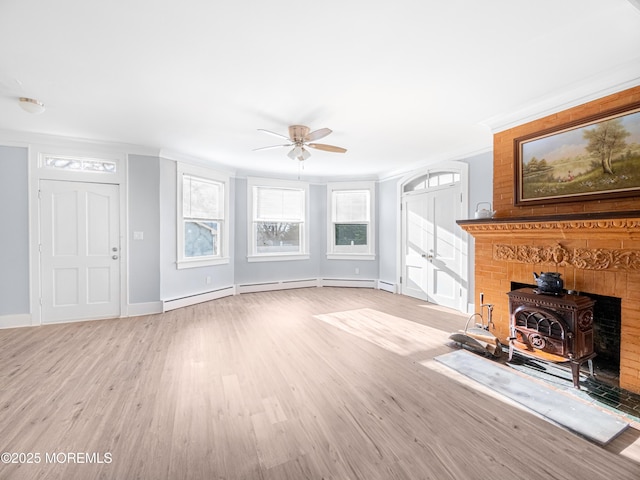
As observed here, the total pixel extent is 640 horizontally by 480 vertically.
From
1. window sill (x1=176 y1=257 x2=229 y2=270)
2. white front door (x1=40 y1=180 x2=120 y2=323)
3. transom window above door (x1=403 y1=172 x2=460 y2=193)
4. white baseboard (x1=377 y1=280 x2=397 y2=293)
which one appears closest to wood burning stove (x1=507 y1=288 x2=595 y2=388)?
transom window above door (x1=403 y1=172 x2=460 y2=193)

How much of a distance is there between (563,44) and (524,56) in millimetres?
227

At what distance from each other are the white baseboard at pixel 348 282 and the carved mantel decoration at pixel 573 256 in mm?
3340

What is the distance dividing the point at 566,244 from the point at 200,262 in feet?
16.8

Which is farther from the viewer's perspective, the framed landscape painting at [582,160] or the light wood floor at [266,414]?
the framed landscape painting at [582,160]

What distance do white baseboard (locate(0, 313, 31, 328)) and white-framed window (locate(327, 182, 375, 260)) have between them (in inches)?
199

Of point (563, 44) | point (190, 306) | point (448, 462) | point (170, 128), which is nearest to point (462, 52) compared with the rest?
point (563, 44)

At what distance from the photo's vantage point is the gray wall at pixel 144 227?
14.1 ft

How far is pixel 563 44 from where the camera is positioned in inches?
79.0

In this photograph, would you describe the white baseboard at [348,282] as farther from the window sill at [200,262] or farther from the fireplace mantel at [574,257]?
the fireplace mantel at [574,257]

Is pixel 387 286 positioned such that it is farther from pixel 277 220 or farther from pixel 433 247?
A: pixel 277 220

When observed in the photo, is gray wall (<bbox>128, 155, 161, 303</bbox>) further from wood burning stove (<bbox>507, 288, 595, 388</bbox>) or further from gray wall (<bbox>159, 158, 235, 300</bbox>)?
wood burning stove (<bbox>507, 288, 595, 388</bbox>)

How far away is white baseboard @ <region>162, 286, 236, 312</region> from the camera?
4543 millimetres

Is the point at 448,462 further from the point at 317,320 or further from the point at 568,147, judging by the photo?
the point at 568,147

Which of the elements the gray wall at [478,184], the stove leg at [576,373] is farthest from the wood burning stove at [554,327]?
the gray wall at [478,184]
